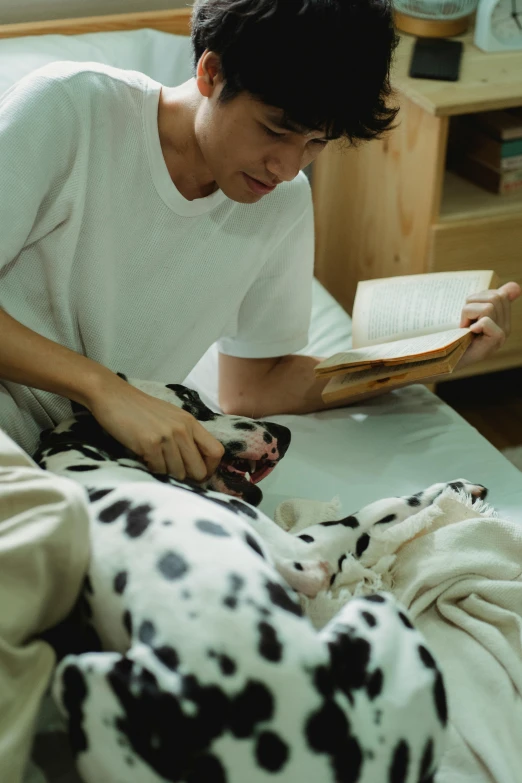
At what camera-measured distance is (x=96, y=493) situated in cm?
87

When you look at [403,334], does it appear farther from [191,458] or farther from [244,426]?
[191,458]

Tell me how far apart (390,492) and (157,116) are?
0.62 m

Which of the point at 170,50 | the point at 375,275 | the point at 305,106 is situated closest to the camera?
the point at 305,106

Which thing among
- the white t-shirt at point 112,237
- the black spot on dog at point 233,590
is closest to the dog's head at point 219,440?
the white t-shirt at point 112,237

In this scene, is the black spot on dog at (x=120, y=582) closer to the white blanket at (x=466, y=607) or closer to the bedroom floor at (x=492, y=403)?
the white blanket at (x=466, y=607)

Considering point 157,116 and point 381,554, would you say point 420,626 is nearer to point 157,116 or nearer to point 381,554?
point 381,554

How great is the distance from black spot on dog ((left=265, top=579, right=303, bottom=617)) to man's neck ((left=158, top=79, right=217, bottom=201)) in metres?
0.69

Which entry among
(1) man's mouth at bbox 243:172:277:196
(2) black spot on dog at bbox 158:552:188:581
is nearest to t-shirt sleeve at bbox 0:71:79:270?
(1) man's mouth at bbox 243:172:277:196

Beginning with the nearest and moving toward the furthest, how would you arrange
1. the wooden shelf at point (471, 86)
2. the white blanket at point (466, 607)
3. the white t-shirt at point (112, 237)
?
the white blanket at point (466, 607) < the white t-shirt at point (112, 237) < the wooden shelf at point (471, 86)

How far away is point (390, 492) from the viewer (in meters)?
1.33

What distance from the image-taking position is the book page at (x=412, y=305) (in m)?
1.48

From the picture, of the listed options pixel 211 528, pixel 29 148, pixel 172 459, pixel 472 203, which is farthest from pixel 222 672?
pixel 472 203

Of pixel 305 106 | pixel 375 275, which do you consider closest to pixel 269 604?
pixel 305 106

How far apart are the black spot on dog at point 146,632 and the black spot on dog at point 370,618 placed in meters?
0.20
